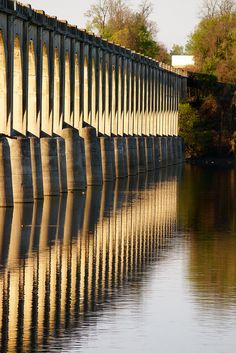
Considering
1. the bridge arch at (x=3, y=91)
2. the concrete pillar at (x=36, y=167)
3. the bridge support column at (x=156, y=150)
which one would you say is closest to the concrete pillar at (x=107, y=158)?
the concrete pillar at (x=36, y=167)

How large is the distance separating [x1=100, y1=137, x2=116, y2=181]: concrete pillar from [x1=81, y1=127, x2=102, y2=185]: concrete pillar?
5.38 metres

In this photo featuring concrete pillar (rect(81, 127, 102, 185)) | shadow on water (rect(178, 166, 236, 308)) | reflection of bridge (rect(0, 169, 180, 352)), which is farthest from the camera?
concrete pillar (rect(81, 127, 102, 185))

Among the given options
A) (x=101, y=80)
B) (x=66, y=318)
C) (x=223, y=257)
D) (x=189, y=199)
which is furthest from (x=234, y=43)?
(x=66, y=318)

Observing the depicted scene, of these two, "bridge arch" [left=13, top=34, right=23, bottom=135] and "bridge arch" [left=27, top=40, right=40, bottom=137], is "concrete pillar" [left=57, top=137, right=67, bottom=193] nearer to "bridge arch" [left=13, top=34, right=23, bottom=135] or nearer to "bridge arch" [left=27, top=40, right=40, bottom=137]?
"bridge arch" [left=27, top=40, right=40, bottom=137]

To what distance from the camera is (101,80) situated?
310 ft

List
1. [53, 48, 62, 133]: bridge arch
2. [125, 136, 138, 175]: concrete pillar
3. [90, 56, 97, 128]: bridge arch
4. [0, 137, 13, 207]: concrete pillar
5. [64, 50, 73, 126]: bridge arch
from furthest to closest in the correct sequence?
[125, 136, 138, 175]: concrete pillar → [90, 56, 97, 128]: bridge arch → [64, 50, 73, 126]: bridge arch → [53, 48, 62, 133]: bridge arch → [0, 137, 13, 207]: concrete pillar

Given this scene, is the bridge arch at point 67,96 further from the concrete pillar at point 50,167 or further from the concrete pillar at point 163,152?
the concrete pillar at point 163,152

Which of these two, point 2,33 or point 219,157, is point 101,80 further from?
point 219,157

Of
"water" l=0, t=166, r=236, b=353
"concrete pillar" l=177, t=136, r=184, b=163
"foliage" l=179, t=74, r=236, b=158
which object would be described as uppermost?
"foliage" l=179, t=74, r=236, b=158

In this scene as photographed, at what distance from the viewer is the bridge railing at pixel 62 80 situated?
6247cm

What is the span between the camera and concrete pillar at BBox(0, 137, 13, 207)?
2176 inches

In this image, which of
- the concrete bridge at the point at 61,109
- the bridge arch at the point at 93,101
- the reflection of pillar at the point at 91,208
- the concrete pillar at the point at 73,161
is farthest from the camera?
the bridge arch at the point at 93,101

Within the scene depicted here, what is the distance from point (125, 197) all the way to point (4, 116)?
40.5 ft

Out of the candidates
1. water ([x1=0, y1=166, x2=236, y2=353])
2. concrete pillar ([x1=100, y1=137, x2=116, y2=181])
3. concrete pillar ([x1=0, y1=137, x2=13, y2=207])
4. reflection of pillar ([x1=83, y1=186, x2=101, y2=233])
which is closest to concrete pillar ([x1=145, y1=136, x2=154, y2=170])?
concrete pillar ([x1=100, y1=137, x2=116, y2=181])
